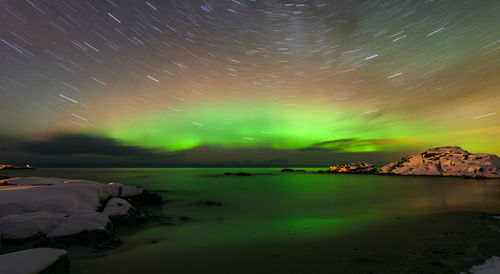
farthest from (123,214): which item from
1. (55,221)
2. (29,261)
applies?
(29,261)

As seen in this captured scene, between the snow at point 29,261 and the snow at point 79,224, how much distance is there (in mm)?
2612

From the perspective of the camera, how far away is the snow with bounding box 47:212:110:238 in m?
7.62

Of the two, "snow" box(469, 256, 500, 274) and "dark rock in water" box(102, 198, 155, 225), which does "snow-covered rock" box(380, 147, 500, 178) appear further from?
"dark rock in water" box(102, 198, 155, 225)

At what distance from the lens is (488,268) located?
5.62m

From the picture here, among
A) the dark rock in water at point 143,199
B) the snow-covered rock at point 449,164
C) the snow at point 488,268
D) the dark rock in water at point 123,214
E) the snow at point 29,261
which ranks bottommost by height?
the dark rock in water at point 143,199

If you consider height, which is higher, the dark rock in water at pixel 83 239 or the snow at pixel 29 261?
the snow at pixel 29 261

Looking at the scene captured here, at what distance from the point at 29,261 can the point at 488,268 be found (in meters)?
10.4

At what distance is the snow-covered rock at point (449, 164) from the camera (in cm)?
6662

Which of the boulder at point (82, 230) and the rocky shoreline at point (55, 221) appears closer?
the rocky shoreline at point (55, 221)

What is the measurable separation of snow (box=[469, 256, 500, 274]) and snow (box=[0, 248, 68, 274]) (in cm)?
962

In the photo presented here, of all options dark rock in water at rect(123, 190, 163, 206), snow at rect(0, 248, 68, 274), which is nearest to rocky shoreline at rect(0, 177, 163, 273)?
snow at rect(0, 248, 68, 274)

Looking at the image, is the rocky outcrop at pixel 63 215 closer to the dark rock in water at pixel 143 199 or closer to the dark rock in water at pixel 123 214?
the dark rock in water at pixel 123 214

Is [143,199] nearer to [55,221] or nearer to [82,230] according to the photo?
[55,221]

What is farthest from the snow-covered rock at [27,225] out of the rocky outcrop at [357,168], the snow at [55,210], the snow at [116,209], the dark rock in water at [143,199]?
the rocky outcrop at [357,168]
